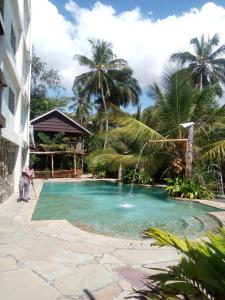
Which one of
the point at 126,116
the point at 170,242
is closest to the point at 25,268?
the point at 170,242

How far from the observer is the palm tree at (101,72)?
39.5 m

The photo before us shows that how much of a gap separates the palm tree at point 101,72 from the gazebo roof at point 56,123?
6783 mm

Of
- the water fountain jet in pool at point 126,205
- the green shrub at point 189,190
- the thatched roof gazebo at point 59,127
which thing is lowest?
the water fountain jet in pool at point 126,205

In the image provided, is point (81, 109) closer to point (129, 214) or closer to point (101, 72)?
point (101, 72)

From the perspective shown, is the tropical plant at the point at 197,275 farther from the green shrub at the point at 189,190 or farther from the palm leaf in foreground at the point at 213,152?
the palm leaf in foreground at the point at 213,152

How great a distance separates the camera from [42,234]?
796cm

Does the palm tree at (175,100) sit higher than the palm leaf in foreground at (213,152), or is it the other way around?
the palm tree at (175,100)

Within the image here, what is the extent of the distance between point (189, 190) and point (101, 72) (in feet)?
82.1

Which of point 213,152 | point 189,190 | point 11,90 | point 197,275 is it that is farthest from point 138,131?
point 197,275

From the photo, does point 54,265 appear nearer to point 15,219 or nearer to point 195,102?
point 15,219

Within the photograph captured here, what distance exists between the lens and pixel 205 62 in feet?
140

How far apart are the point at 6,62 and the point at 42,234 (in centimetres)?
759

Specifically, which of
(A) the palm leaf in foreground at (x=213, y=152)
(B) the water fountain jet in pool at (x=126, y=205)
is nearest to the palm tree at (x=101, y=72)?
(A) the palm leaf in foreground at (x=213, y=152)

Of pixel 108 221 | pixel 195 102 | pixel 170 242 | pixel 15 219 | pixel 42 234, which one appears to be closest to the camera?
pixel 170 242
